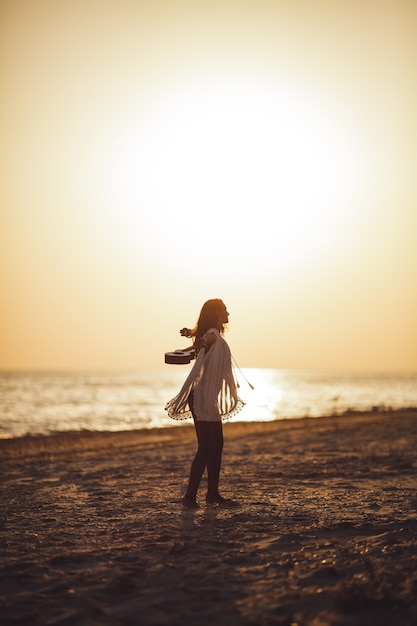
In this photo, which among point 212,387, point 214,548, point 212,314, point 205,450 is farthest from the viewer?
point 212,314

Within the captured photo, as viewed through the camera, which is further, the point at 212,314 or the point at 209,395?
the point at 212,314

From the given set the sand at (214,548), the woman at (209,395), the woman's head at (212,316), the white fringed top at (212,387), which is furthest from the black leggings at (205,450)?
the woman's head at (212,316)

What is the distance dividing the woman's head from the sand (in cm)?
236

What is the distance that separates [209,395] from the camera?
333 inches

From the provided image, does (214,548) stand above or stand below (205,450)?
below

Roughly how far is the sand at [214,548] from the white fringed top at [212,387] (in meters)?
1.25

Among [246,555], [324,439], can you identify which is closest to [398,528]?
[246,555]

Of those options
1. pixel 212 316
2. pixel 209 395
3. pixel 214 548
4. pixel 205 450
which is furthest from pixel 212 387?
pixel 214 548

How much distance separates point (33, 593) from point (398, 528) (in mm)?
3985

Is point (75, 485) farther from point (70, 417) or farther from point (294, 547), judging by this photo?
point (70, 417)

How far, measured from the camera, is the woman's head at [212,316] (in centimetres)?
862

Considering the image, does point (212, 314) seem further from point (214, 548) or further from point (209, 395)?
point (214, 548)

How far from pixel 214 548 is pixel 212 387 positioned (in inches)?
105

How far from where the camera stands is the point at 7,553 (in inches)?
246
